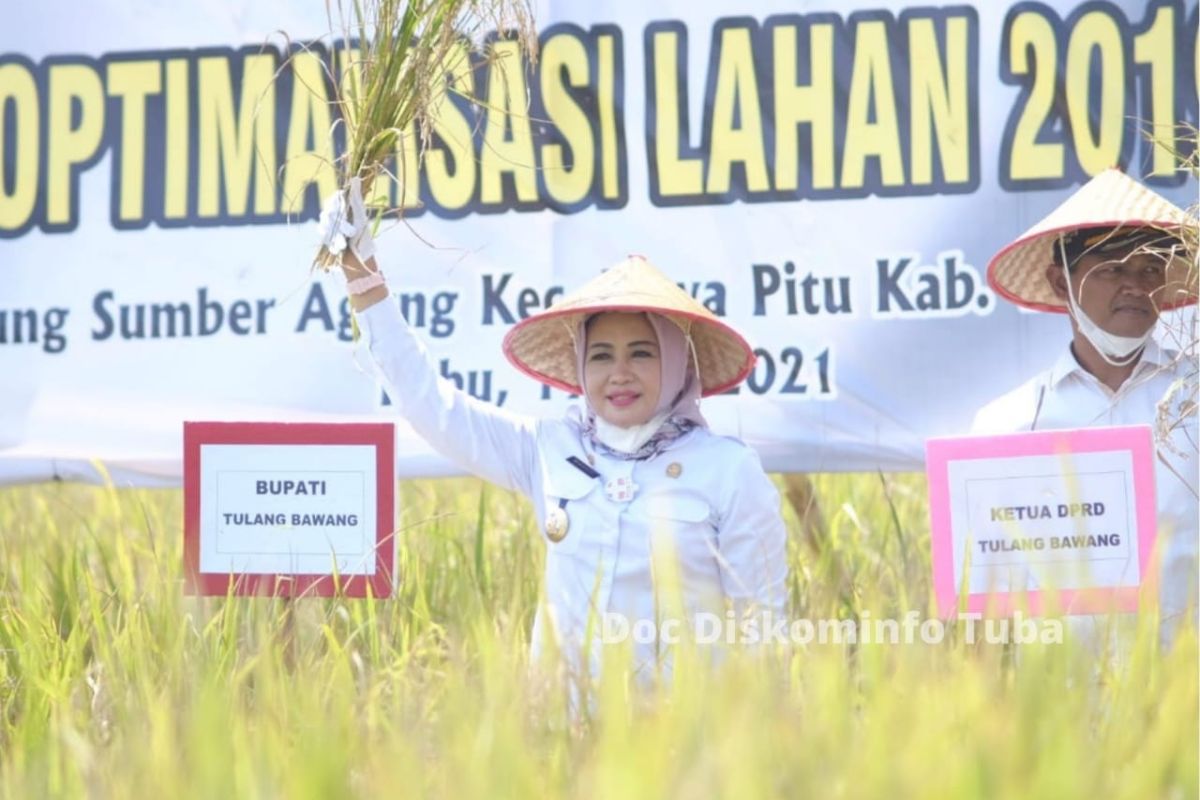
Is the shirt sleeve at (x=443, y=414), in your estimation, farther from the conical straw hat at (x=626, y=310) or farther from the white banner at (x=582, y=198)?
the white banner at (x=582, y=198)

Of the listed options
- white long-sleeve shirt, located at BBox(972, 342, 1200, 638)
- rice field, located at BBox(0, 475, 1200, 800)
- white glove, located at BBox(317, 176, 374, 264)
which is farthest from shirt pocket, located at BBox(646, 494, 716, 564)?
white glove, located at BBox(317, 176, 374, 264)

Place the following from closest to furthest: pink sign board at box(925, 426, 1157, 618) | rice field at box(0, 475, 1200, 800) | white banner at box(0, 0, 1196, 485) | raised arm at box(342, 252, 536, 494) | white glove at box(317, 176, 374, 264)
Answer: rice field at box(0, 475, 1200, 800), pink sign board at box(925, 426, 1157, 618), white glove at box(317, 176, 374, 264), raised arm at box(342, 252, 536, 494), white banner at box(0, 0, 1196, 485)

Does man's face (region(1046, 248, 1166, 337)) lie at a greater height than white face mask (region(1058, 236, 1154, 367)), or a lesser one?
greater

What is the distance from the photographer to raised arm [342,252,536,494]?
9.22ft

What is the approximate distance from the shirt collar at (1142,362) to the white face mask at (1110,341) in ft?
0.05

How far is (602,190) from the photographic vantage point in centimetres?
364

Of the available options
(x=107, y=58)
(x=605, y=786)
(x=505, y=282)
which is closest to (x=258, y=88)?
(x=107, y=58)

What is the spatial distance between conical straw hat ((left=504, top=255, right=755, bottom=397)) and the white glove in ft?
1.17

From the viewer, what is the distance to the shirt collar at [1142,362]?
2.81 meters

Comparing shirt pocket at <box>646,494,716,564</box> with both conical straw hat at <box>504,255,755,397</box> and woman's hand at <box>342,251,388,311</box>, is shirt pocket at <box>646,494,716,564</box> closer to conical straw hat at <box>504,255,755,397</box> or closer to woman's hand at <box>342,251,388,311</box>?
conical straw hat at <box>504,255,755,397</box>

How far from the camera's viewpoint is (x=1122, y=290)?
9.21 feet

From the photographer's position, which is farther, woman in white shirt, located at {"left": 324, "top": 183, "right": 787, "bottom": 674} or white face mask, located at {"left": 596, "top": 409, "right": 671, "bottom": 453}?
white face mask, located at {"left": 596, "top": 409, "right": 671, "bottom": 453}

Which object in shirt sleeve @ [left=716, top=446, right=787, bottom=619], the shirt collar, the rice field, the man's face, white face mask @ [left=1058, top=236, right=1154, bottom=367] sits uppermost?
the man's face

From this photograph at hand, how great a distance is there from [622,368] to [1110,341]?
812mm
